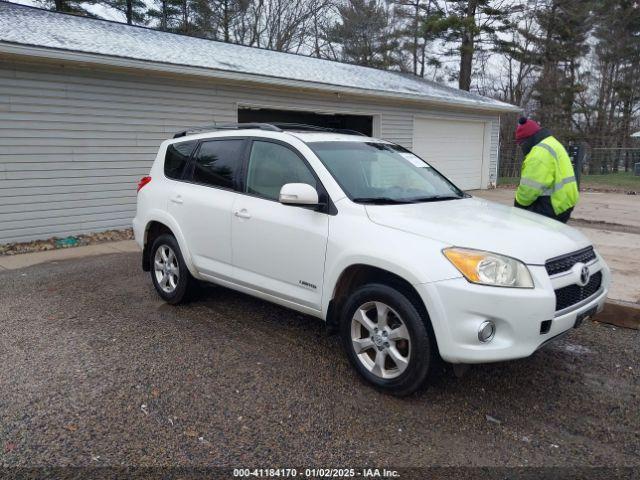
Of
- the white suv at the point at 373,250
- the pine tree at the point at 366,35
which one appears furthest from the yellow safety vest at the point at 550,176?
the pine tree at the point at 366,35

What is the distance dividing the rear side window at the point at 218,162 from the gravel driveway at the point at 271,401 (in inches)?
52.0

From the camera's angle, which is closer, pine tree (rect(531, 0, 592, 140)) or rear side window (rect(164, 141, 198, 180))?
rear side window (rect(164, 141, 198, 180))

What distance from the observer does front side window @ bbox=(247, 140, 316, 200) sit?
169 inches

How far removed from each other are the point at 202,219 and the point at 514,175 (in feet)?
78.2

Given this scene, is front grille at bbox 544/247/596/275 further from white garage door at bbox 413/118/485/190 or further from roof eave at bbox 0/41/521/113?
white garage door at bbox 413/118/485/190

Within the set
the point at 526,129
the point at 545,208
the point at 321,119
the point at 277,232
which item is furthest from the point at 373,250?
the point at 321,119

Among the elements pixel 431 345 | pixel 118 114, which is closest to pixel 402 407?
pixel 431 345

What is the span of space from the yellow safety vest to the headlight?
7.99 feet

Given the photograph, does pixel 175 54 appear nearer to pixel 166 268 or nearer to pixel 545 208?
pixel 166 268

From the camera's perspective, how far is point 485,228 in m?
3.58

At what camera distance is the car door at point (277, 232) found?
3961 mm

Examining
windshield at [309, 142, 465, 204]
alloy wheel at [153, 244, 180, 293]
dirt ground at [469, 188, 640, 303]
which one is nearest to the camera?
windshield at [309, 142, 465, 204]

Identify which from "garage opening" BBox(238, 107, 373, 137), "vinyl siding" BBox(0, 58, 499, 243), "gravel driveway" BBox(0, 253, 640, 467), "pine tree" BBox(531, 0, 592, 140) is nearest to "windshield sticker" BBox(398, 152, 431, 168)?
"gravel driveway" BBox(0, 253, 640, 467)

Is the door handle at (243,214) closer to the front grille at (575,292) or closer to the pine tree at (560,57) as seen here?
the front grille at (575,292)
